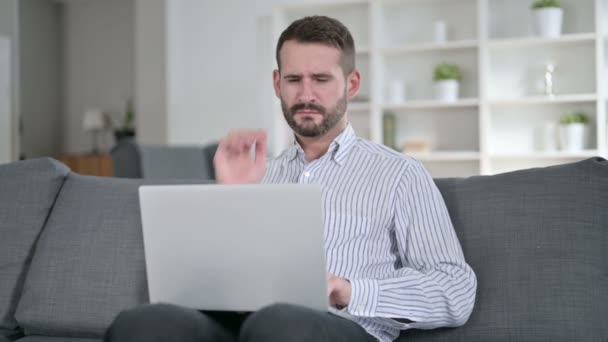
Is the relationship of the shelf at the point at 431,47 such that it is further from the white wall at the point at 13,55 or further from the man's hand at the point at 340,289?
the man's hand at the point at 340,289

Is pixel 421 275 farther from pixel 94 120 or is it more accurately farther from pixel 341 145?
pixel 94 120

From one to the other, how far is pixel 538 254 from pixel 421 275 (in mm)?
299

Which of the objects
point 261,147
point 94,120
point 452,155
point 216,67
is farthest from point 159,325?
point 94,120

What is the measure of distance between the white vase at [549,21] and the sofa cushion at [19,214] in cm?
358

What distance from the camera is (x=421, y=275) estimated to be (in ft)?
4.63

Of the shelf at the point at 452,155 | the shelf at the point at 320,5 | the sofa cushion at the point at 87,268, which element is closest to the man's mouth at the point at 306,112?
the sofa cushion at the point at 87,268

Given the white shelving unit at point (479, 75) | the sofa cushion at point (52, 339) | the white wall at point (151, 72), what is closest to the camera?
the sofa cushion at point (52, 339)

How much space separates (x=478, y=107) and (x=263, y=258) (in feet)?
12.9

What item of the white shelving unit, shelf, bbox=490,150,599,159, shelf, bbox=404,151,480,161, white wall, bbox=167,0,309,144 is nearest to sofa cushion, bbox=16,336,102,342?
shelf, bbox=404,151,480,161

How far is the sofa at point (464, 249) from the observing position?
1495 millimetres

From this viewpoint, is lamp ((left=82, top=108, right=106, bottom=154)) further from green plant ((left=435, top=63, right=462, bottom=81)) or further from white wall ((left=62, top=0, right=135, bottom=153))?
green plant ((left=435, top=63, right=462, bottom=81))

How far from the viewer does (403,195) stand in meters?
1.51

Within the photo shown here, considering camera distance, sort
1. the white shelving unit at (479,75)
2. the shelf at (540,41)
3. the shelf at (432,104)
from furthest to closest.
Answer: the shelf at (432,104), the white shelving unit at (479,75), the shelf at (540,41)

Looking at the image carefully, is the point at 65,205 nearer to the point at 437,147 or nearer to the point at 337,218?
the point at 337,218
